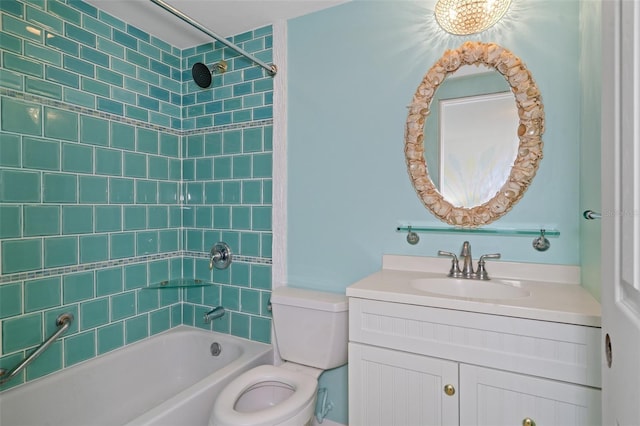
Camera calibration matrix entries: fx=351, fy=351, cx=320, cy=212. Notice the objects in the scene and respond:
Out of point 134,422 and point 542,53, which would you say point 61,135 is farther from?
point 542,53

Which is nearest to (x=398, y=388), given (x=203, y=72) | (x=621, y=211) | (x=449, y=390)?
(x=449, y=390)

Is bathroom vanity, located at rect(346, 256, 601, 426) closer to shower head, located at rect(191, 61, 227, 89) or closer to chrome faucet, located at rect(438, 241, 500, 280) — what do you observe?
chrome faucet, located at rect(438, 241, 500, 280)

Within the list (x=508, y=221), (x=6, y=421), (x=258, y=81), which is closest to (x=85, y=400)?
(x=6, y=421)

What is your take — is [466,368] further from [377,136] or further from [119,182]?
[119,182]

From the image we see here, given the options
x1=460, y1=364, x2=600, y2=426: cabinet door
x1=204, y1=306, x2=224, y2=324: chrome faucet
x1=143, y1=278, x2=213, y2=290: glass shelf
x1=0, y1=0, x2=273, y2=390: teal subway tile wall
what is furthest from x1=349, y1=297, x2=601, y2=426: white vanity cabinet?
x1=143, y1=278, x2=213, y2=290: glass shelf

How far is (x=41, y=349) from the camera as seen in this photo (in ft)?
5.18

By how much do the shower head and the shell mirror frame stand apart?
120 centimetres

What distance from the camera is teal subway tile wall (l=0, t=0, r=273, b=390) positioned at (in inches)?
61.9

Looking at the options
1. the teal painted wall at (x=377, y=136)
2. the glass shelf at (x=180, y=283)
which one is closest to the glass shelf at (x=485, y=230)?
the teal painted wall at (x=377, y=136)

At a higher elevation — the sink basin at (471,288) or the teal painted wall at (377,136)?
the teal painted wall at (377,136)

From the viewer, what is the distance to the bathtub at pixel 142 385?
1471mm

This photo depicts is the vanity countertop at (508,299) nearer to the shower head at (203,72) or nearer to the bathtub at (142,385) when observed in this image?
the bathtub at (142,385)

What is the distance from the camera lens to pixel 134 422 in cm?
127

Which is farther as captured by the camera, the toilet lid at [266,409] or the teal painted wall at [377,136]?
the teal painted wall at [377,136]
